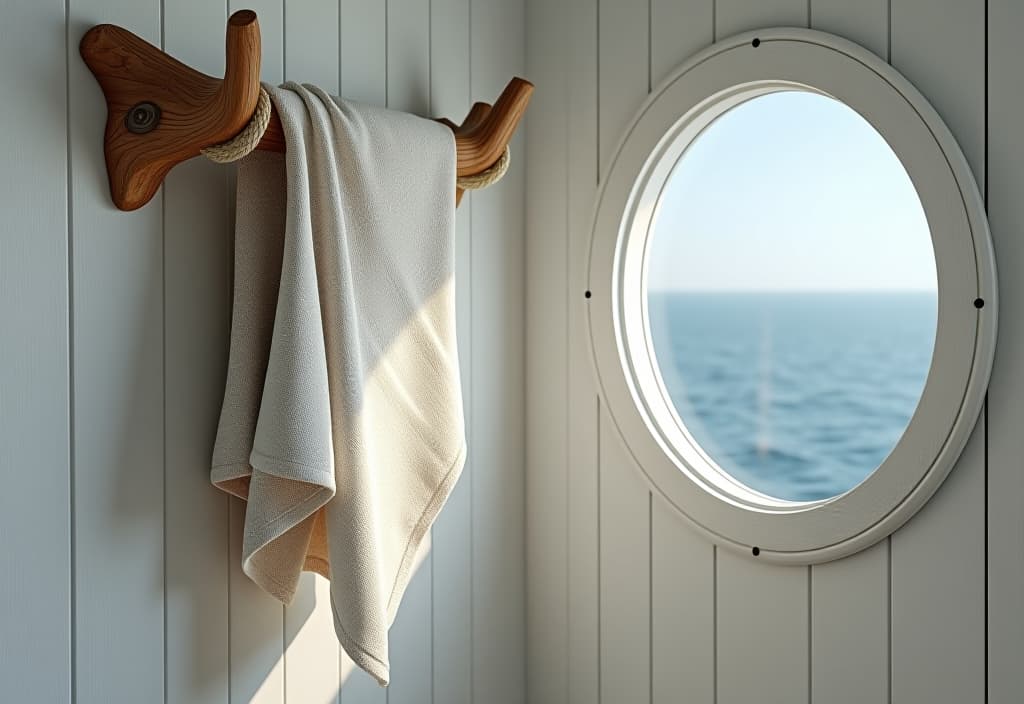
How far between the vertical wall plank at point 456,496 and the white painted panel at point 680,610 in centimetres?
30

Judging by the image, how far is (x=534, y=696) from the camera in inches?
59.2

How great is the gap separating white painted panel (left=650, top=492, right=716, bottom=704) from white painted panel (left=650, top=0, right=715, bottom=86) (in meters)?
0.64

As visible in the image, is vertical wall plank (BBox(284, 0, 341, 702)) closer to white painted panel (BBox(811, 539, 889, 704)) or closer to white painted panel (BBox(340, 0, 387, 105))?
white painted panel (BBox(340, 0, 387, 105))

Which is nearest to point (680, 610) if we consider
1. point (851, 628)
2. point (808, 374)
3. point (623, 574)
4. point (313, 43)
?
point (623, 574)

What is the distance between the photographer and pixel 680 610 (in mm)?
1279

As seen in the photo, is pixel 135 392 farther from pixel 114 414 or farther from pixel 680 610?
pixel 680 610

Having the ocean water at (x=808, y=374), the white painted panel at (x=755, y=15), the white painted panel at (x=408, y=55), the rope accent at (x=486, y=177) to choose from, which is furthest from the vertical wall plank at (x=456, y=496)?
the ocean water at (x=808, y=374)

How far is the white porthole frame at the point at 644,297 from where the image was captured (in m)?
0.98

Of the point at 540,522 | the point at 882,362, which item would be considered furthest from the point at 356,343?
the point at 882,362

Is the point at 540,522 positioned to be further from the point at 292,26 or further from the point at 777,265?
the point at 777,265

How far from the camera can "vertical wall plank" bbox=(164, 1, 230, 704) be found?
1030 mm

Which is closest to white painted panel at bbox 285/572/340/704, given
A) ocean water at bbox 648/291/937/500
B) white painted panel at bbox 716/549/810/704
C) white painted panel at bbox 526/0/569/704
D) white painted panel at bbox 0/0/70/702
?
white painted panel at bbox 0/0/70/702

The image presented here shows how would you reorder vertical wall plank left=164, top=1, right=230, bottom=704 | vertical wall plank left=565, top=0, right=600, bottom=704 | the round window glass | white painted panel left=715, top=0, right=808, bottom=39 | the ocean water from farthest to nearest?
1. the ocean water
2. the round window glass
3. vertical wall plank left=565, top=0, right=600, bottom=704
4. white painted panel left=715, top=0, right=808, bottom=39
5. vertical wall plank left=164, top=1, right=230, bottom=704

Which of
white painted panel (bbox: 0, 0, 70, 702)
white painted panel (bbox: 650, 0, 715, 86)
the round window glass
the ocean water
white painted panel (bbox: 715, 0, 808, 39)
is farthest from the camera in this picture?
the ocean water
